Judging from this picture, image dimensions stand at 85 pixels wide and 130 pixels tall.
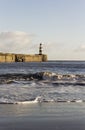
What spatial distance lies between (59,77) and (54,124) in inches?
990

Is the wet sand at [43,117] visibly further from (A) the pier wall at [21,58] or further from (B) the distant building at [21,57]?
(A) the pier wall at [21,58]

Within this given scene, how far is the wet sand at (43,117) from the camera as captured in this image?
929 centimetres

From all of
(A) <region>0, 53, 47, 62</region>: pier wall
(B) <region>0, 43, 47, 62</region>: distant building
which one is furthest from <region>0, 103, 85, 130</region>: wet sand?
(A) <region>0, 53, 47, 62</region>: pier wall

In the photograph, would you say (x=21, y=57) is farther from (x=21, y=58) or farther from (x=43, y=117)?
(x=43, y=117)

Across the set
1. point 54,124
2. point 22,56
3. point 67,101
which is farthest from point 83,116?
point 22,56

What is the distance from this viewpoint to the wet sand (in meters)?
9.29

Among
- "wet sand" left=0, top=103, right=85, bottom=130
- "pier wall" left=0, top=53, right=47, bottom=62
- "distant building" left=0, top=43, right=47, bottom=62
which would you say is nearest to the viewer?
"wet sand" left=0, top=103, right=85, bottom=130

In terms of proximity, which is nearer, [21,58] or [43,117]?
[43,117]

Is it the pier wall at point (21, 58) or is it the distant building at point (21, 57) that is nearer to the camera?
the distant building at point (21, 57)

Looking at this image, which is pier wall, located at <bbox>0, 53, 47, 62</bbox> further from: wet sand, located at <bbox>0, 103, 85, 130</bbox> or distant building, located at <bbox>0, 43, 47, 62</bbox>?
wet sand, located at <bbox>0, 103, 85, 130</bbox>

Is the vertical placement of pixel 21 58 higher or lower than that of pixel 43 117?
lower

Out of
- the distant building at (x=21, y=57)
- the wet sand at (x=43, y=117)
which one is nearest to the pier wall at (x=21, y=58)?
the distant building at (x=21, y=57)

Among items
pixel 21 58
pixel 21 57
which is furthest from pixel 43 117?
pixel 21 57

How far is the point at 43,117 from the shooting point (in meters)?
10.5
